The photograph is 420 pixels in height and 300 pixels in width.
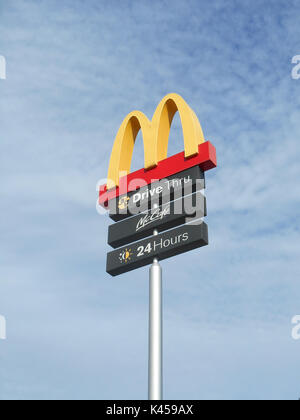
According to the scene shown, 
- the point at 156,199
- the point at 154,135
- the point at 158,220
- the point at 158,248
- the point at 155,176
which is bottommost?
the point at 158,248

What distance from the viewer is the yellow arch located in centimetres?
1381

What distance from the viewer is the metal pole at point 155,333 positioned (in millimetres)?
11086

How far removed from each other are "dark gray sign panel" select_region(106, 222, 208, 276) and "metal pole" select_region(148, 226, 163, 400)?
1.02 ft

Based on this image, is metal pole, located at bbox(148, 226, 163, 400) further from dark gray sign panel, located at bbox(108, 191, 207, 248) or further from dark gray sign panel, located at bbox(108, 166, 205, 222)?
dark gray sign panel, located at bbox(108, 166, 205, 222)

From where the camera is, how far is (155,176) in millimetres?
14164

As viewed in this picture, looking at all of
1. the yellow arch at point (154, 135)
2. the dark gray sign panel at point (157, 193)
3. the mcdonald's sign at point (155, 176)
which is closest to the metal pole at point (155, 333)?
the mcdonald's sign at point (155, 176)

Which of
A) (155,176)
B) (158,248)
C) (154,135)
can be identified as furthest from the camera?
(154,135)

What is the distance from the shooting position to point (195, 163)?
43.9 ft

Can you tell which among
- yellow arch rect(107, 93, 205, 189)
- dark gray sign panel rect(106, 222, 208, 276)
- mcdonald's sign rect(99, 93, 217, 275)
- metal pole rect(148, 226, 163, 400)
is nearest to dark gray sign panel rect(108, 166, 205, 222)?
mcdonald's sign rect(99, 93, 217, 275)

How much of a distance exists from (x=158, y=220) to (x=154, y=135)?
2.56 meters

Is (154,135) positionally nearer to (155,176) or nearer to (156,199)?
(155,176)

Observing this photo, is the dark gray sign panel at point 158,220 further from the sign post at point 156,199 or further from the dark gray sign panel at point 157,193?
the dark gray sign panel at point 157,193

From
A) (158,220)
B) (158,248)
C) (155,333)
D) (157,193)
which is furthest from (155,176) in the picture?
(155,333)
